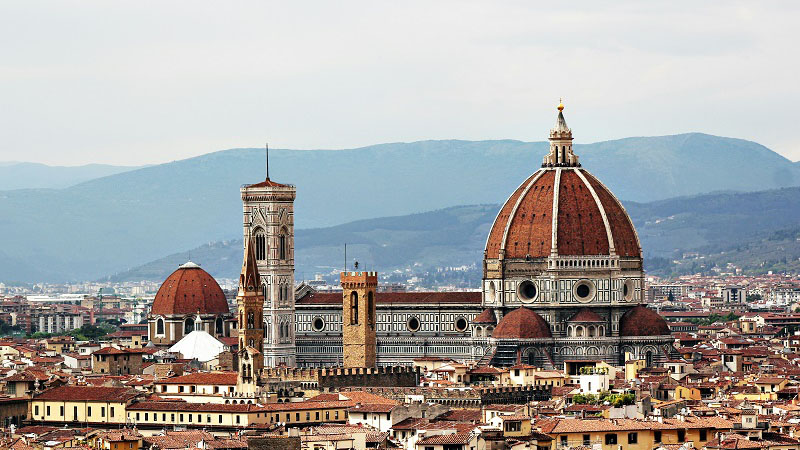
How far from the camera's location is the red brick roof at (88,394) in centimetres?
8019

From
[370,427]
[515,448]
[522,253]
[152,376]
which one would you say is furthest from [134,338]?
[515,448]

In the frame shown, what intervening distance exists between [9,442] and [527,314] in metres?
57.4

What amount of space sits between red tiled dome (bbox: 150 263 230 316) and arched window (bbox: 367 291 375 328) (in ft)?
70.9

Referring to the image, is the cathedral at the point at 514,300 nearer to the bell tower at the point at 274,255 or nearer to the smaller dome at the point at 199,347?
the bell tower at the point at 274,255

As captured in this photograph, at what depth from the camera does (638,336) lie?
118375mm

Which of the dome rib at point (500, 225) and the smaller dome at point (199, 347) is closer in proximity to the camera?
the smaller dome at point (199, 347)

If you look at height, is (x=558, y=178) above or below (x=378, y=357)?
above

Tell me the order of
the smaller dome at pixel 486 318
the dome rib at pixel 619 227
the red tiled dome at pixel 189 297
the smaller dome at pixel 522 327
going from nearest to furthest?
the smaller dome at pixel 522 327 → the smaller dome at pixel 486 318 → the dome rib at pixel 619 227 → the red tiled dome at pixel 189 297

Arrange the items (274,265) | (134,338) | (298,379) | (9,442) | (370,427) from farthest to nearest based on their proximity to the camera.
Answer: (134,338) < (274,265) < (298,379) < (370,427) < (9,442)

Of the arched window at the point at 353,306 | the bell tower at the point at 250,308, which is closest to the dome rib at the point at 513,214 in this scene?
the arched window at the point at 353,306

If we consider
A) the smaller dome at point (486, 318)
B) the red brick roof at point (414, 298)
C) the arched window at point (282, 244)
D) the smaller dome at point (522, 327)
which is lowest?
the smaller dome at point (522, 327)

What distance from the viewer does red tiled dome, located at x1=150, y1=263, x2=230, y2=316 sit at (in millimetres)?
139375

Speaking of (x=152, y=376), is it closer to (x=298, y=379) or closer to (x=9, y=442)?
(x=298, y=379)

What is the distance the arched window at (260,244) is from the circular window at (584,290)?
56.1 feet
